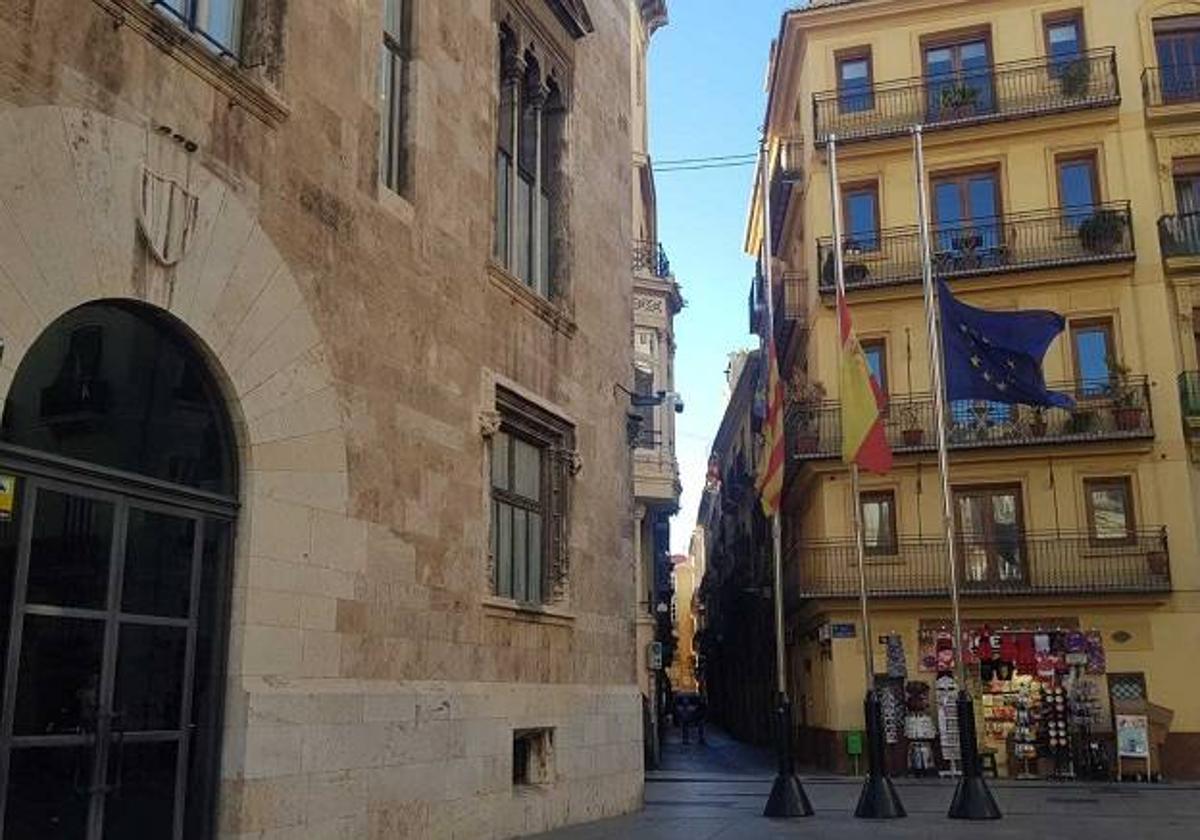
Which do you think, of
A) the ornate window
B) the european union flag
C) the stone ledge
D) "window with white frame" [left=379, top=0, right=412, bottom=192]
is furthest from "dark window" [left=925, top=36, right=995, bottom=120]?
"window with white frame" [left=379, top=0, right=412, bottom=192]

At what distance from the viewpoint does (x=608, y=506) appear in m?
15.9

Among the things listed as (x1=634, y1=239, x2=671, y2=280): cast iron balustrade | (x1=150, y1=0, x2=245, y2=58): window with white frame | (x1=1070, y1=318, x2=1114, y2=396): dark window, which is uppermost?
(x1=634, y1=239, x2=671, y2=280): cast iron balustrade

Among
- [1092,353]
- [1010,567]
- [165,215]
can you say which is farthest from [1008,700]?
[165,215]

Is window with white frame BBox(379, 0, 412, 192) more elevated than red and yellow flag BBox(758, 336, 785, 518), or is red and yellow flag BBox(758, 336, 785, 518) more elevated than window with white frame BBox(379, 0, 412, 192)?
window with white frame BBox(379, 0, 412, 192)

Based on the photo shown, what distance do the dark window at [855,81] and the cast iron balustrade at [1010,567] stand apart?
1150 cm

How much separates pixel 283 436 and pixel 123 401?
1.42 meters

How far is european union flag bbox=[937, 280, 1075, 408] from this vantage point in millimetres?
16906

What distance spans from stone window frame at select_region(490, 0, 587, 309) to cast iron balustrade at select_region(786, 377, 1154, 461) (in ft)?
45.1

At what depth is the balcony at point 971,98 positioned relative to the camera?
97.8ft

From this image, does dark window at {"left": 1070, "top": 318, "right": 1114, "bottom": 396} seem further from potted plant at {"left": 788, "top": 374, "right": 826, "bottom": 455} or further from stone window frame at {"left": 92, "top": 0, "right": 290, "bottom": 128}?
stone window frame at {"left": 92, "top": 0, "right": 290, "bottom": 128}

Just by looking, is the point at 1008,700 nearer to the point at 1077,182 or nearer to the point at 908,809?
the point at 908,809

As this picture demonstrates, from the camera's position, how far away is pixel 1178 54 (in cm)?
3003

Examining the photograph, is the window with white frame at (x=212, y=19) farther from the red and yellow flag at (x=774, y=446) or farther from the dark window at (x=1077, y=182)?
the dark window at (x=1077, y=182)

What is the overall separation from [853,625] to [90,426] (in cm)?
2353
